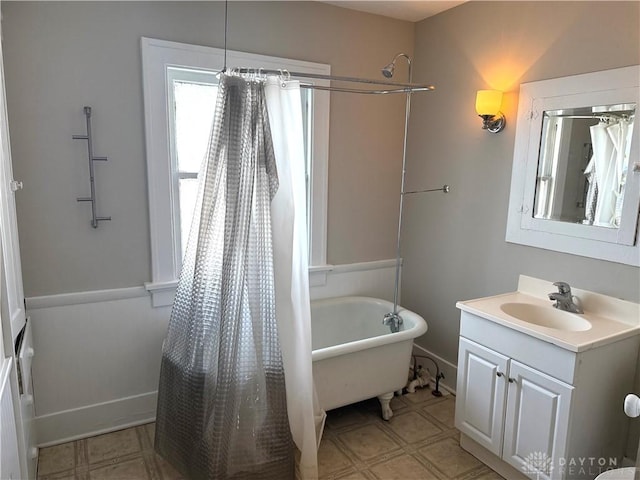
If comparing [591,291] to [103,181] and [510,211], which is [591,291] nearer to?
[510,211]

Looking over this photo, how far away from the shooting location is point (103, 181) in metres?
2.33

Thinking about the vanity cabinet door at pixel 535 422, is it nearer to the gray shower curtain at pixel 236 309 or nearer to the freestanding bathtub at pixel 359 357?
the freestanding bathtub at pixel 359 357

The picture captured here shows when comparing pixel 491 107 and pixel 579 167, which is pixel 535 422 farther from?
pixel 491 107

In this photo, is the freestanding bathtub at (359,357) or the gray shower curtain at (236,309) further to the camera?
the freestanding bathtub at (359,357)

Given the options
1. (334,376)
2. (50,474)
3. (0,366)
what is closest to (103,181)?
(0,366)

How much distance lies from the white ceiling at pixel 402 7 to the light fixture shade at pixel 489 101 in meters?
0.73

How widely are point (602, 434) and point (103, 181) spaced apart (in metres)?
2.74

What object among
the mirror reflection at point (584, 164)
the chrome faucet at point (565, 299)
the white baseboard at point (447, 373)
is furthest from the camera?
the white baseboard at point (447, 373)

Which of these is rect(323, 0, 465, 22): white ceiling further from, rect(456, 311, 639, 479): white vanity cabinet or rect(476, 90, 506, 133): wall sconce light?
rect(456, 311, 639, 479): white vanity cabinet

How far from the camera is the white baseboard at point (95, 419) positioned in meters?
2.36

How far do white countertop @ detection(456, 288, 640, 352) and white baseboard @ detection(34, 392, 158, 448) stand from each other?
1950 mm

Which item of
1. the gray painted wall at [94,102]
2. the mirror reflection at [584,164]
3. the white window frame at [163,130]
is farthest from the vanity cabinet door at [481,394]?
the gray painted wall at [94,102]

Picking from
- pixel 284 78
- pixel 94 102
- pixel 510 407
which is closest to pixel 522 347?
pixel 510 407

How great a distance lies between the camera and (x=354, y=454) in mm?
2354
